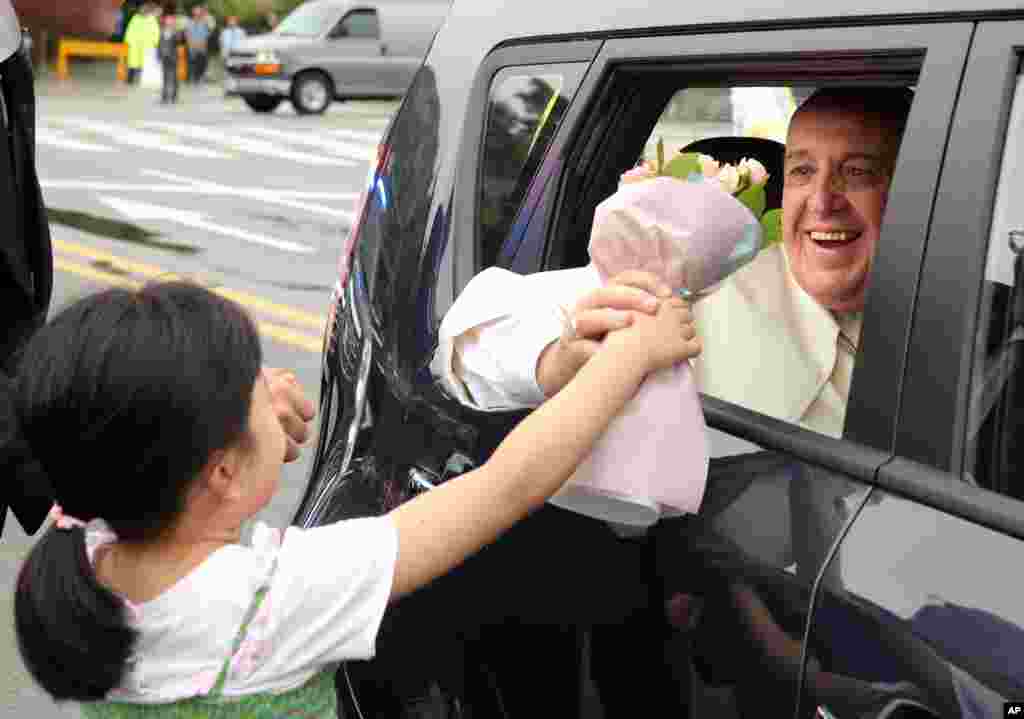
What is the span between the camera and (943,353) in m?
1.78

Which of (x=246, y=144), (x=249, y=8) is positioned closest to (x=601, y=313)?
(x=246, y=144)

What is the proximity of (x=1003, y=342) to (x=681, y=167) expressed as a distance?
1.55 ft

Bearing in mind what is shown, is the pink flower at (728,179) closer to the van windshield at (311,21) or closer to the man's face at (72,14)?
the man's face at (72,14)

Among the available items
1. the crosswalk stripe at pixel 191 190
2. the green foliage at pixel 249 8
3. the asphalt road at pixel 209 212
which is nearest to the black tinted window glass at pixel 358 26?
the asphalt road at pixel 209 212

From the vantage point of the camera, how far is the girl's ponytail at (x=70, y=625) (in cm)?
177

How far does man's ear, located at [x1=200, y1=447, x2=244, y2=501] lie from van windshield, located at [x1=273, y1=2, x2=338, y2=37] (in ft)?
79.7

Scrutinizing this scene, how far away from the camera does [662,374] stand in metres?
1.89

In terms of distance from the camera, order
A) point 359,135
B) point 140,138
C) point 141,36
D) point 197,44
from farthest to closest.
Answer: point 197,44
point 141,36
point 359,135
point 140,138

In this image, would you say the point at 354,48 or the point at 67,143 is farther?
the point at 354,48

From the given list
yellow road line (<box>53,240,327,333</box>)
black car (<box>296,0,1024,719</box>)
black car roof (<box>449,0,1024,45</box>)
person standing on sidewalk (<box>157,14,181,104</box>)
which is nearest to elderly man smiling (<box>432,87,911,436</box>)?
black car (<box>296,0,1024,719</box>)

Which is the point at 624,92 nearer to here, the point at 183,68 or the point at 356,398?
the point at 356,398

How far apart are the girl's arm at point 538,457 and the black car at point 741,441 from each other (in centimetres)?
20

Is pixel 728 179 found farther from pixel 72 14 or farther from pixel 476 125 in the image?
pixel 72 14

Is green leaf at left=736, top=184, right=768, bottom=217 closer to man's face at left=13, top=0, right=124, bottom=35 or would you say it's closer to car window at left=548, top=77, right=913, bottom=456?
car window at left=548, top=77, right=913, bottom=456
